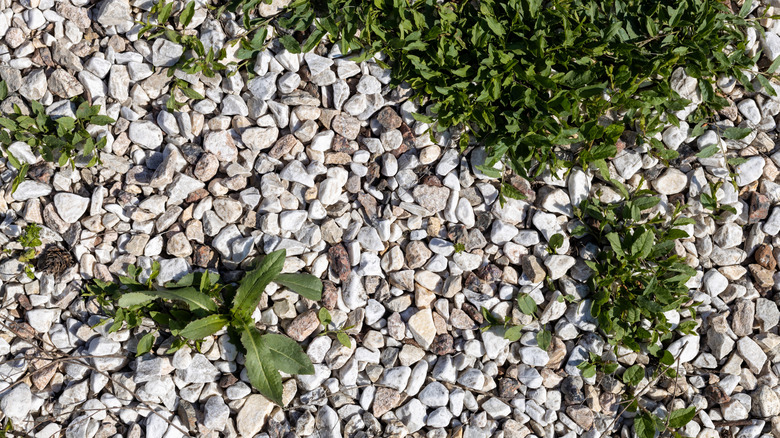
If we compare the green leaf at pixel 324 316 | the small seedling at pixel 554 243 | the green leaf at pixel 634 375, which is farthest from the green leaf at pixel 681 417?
the green leaf at pixel 324 316

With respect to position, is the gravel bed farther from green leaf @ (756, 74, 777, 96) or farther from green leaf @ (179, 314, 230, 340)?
green leaf @ (756, 74, 777, 96)

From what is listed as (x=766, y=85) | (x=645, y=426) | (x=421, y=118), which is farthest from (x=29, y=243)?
(x=766, y=85)

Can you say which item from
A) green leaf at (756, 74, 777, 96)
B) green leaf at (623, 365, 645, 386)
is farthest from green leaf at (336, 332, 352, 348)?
green leaf at (756, 74, 777, 96)

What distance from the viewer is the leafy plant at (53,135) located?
2.63 meters

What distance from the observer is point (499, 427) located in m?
2.65

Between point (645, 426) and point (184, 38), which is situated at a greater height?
point (184, 38)

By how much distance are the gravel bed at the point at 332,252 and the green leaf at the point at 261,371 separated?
0.12m

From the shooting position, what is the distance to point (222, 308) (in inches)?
102

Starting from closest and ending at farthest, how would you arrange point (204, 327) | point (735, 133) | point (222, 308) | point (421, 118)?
point (204, 327)
point (222, 308)
point (421, 118)
point (735, 133)

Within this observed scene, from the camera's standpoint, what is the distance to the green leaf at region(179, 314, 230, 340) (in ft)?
7.95

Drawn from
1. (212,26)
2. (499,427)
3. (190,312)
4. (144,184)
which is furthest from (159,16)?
(499,427)

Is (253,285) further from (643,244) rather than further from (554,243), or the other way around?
(643,244)

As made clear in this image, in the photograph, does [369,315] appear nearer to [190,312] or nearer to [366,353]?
[366,353]

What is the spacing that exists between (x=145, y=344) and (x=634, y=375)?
211 cm
